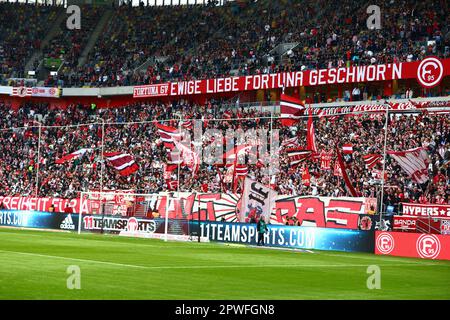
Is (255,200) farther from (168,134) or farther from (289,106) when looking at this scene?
(168,134)

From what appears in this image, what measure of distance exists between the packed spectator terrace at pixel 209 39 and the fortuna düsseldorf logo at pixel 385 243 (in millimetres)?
Result: 22241

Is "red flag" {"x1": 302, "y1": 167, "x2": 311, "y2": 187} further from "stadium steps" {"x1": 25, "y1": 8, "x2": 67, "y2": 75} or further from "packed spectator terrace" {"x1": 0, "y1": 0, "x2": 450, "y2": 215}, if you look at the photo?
"stadium steps" {"x1": 25, "y1": 8, "x2": 67, "y2": 75}

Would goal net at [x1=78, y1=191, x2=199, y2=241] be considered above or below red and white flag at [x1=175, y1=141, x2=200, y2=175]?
below

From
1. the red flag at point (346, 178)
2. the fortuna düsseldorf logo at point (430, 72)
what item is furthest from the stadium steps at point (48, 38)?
the red flag at point (346, 178)

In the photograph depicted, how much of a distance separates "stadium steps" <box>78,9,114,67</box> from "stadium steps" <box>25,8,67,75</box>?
3836 millimetres

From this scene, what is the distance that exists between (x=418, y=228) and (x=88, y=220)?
21.3 m

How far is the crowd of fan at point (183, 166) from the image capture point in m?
46.8

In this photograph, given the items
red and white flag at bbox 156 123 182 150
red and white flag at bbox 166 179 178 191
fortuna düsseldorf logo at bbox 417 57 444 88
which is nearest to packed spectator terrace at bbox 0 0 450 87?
fortuna düsseldorf logo at bbox 417 57 444 88

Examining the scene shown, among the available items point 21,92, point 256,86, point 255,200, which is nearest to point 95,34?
point 21,92

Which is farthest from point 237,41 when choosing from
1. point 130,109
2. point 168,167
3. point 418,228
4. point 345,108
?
point 418,228

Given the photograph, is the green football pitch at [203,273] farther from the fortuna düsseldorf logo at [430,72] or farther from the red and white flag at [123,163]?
the red and white flag at [123,163]

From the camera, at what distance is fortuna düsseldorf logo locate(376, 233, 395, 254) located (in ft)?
127

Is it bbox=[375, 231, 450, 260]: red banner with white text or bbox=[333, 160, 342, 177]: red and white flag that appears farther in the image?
bbox=[333, 160, 342, 177]: red and white flag

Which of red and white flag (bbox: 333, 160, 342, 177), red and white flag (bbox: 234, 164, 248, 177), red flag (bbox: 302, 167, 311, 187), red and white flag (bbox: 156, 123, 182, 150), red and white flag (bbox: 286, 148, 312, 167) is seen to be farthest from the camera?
red and white flag (bbox: 156, 123, 182, 150)
